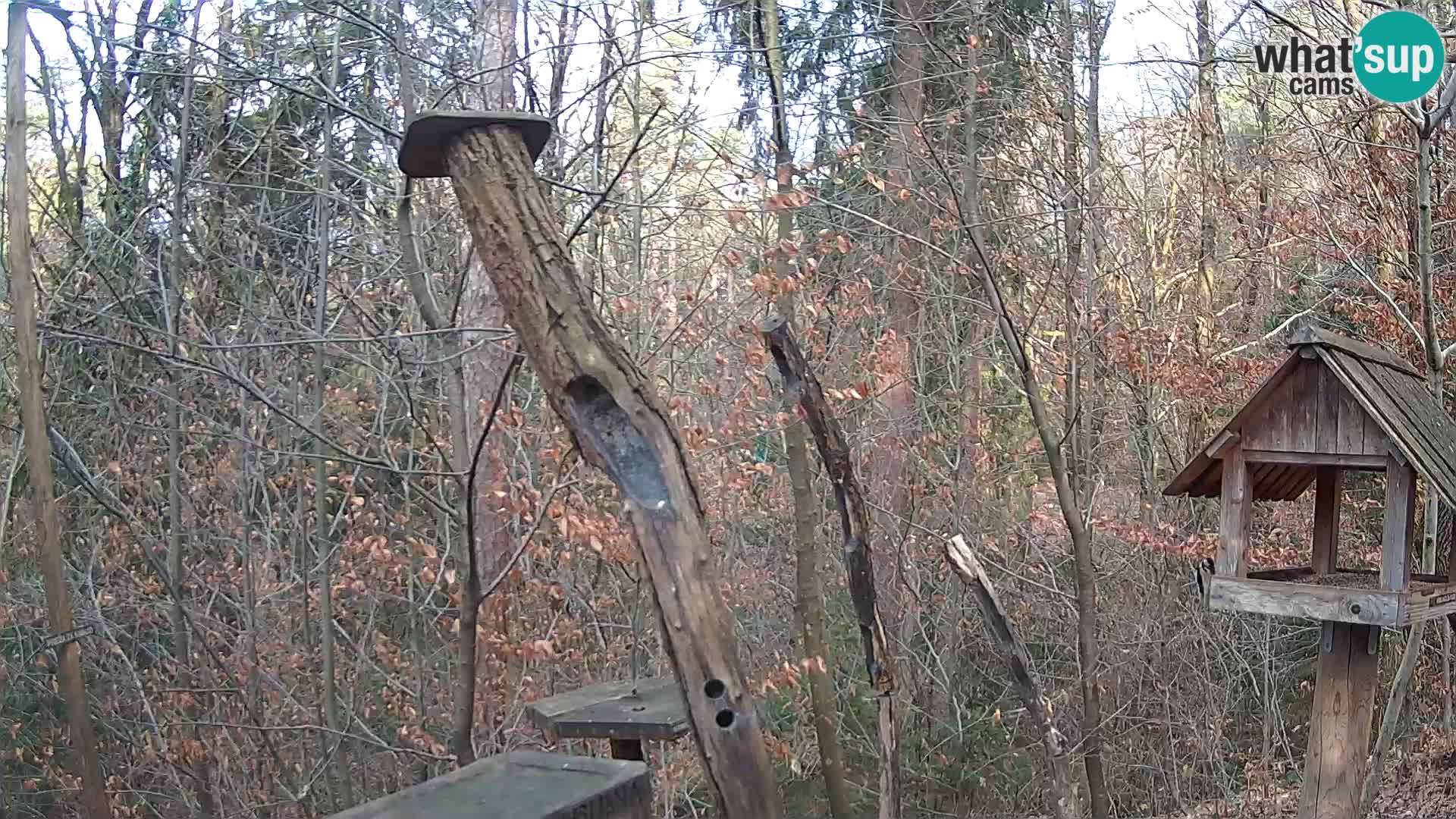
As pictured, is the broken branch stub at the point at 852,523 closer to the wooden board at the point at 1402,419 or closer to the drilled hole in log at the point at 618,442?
the drilled hole in log at the point at 618,442

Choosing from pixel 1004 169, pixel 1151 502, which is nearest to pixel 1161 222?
pixel 1004 169

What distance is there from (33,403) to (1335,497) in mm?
5377

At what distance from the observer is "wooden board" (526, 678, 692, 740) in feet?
10.7

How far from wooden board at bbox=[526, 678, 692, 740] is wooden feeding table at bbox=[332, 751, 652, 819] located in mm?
531

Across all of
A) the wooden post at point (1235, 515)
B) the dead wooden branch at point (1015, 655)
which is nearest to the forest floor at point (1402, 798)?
the dead wooden branch at point (1015, 655)

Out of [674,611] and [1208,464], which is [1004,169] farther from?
[674,611]

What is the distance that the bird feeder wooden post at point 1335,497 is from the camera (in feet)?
10.5

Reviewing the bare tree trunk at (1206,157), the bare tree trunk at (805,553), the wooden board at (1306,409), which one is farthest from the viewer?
the bare tree trunk at (1206,157)

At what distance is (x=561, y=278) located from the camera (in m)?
2.67

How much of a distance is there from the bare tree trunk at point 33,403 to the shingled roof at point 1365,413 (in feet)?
15.4

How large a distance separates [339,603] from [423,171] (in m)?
4.52

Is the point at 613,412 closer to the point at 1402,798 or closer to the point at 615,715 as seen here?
the point at 615,715

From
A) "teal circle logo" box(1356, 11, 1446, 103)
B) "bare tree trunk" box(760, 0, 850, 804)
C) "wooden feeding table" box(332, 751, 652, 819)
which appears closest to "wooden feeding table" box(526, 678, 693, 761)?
"wooden feeding table" box(332, 751, 652, 819)

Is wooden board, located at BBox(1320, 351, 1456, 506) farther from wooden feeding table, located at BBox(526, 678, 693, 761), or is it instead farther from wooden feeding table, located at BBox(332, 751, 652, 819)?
wooden feeding table, located at BBox(332, 751, 652, 819)
